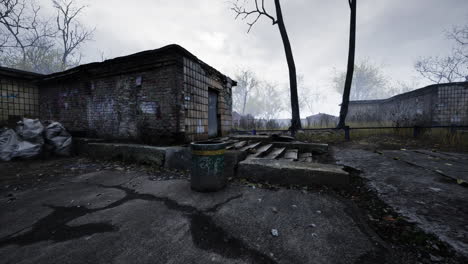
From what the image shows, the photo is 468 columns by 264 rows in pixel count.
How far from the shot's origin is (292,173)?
2809 millimetres

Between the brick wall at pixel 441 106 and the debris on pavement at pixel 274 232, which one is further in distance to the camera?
the brick wall at pixel 441 106

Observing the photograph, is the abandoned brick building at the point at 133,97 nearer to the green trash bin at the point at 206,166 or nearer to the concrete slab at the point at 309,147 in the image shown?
the green trash bin at the point at 206,166

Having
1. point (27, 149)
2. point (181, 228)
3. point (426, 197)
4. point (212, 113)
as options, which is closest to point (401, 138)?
point (426, 197)

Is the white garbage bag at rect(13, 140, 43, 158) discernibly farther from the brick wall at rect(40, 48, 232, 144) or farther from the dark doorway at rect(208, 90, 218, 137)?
the dark doorway at rect(208, 90, 218, 137)

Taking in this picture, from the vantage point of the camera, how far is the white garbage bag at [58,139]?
191 inches

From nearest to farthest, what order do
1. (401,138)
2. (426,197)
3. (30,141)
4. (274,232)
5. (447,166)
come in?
(274,232) < (426,197) < (447,166) < (30,141) < (401,138)

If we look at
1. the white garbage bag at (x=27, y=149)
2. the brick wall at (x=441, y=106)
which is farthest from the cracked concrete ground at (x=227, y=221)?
the brick wall at (x=441, y=106)

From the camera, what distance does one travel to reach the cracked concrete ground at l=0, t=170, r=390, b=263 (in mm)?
1366

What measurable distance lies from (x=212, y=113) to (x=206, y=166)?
13.0 feet

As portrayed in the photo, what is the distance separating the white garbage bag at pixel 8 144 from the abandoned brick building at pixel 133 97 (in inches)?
63.9

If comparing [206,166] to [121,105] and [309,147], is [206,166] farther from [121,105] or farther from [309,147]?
[121,105]

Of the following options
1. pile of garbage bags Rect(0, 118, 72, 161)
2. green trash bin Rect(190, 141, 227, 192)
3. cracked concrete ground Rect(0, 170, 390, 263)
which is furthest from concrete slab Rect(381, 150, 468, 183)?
pile of garbage bags Rect(0, 118, 72, 161)

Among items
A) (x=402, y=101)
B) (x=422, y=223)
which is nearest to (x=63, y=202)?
(x=422, y=223)

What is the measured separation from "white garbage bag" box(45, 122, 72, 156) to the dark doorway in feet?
14.4
